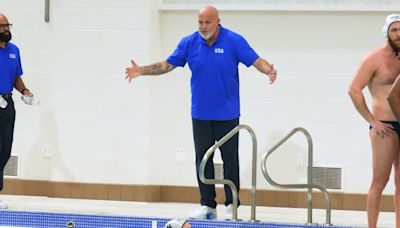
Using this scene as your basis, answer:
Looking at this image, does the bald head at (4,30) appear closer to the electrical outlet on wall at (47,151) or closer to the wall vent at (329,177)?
the electrical outlet on wall at (47,151)

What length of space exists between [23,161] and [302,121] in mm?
2844

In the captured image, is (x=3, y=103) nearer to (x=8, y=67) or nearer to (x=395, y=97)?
(x=8, y=67)

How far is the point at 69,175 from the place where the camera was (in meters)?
9.40

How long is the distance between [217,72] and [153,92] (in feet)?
6.08

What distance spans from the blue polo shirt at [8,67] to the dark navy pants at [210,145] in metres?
1.80

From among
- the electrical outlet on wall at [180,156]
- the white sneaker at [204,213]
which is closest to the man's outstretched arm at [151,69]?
the white sneaker at [204,213]

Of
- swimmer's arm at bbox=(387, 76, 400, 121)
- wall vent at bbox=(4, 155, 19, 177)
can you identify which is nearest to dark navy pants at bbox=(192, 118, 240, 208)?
swimmer's arm at bbox=(387, 76, 400, 121)

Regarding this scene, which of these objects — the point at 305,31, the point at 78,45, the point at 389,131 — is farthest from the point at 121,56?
the point at 389,131

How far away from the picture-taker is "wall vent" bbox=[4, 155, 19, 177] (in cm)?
955

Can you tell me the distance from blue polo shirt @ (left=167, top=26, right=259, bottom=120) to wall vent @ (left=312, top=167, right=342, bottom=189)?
72.3 inches

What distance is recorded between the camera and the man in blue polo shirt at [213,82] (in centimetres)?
747

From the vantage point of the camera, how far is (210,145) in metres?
7.59

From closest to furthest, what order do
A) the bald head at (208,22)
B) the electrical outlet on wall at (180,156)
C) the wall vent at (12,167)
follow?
1. the bald head at (208,22)
2. the electrical outlet on wall at (180,156)
3. the wall vent at (12,167)

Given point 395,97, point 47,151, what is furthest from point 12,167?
point 395,97
